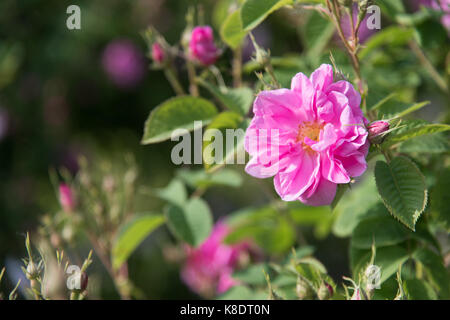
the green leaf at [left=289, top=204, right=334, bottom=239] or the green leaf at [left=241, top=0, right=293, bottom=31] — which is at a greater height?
the green leaf at [left=241, top=0, right=293, bottom=31]

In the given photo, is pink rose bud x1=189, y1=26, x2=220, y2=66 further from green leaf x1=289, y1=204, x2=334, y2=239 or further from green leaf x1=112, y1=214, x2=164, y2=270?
green leaf x1=289, y1=204, x2=334, y2=239

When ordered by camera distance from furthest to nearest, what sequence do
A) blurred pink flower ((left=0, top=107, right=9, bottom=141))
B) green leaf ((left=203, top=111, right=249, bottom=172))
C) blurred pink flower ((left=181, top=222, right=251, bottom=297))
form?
blurred pink flower ((left=0, top=107, right=9, bottom=141)) < blurred pink flower ((left=181, top=222, right=251, bottom=297)) < green leaf ((left=203, top=111, right=249, bottom=172))

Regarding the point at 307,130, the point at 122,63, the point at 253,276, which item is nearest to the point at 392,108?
the point at 307,130

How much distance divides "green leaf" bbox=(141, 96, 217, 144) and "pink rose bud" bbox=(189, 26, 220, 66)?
11 centimetres

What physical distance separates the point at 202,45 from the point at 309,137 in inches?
12.3

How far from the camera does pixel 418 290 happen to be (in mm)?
761

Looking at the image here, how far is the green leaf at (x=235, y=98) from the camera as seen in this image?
0.81 m

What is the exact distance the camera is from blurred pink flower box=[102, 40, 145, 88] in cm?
217

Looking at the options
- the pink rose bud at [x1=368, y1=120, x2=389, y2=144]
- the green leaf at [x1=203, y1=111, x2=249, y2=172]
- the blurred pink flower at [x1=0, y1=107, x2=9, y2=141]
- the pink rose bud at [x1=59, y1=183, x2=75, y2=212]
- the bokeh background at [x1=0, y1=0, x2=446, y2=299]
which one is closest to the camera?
the pink rose bud at [x1=368, y1=120, x2=389, y2=144]

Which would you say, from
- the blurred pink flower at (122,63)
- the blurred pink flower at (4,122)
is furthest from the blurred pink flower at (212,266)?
the blurred pink flower at (4,122)

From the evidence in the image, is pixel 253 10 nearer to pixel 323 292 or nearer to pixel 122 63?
pixel 323 292

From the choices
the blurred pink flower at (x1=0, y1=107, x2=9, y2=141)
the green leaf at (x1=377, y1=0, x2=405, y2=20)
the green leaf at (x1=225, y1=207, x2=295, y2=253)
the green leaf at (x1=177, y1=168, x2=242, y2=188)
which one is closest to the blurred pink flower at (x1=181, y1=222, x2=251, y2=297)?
the green leaf at (x1=225, y1=207, x2=295, y2=253)

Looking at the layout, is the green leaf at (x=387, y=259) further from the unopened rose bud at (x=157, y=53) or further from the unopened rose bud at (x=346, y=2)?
the unopened rose bud at (x=157, y=53)
